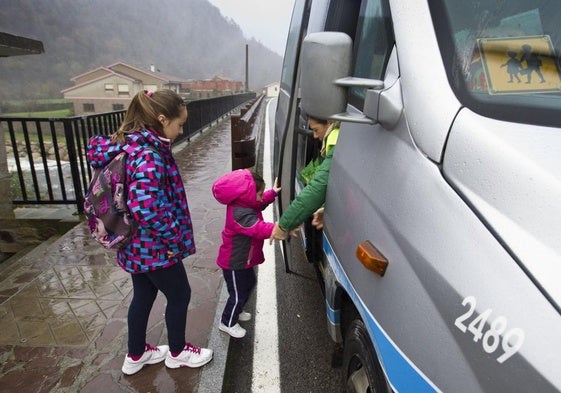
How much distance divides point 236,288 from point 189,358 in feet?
1.75

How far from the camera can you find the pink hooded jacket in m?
2.39

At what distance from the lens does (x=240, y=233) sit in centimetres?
251

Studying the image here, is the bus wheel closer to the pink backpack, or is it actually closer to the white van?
the white van

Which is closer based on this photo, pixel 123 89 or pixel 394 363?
pixel 394 363

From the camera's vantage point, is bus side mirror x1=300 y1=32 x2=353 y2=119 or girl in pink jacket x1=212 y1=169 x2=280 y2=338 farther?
girl in pink jacket x1=212 y1=169 x2=280 y2=338

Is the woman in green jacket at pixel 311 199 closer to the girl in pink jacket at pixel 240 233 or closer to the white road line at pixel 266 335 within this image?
the girl in pink jacket at pixel 240 233

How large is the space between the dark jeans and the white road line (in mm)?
303

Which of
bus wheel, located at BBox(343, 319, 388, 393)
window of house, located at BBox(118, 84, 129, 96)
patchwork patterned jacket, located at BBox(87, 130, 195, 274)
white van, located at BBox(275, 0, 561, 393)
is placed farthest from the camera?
window of house, located at BBox(118, 84, 129, 96)

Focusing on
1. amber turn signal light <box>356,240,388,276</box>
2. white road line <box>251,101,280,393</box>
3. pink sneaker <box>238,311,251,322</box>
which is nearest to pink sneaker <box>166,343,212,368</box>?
white road line <box>251,101,280,393</box>

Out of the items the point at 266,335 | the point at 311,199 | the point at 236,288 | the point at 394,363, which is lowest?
the point at 266,335

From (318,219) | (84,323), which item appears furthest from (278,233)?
(84,323)

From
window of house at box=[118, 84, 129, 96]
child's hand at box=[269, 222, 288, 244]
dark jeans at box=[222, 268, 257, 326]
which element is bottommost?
window of house at box=[118, 84, 129, 96]

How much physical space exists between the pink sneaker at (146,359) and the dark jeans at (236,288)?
19.0 inches

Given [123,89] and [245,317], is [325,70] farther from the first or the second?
[123,89]
